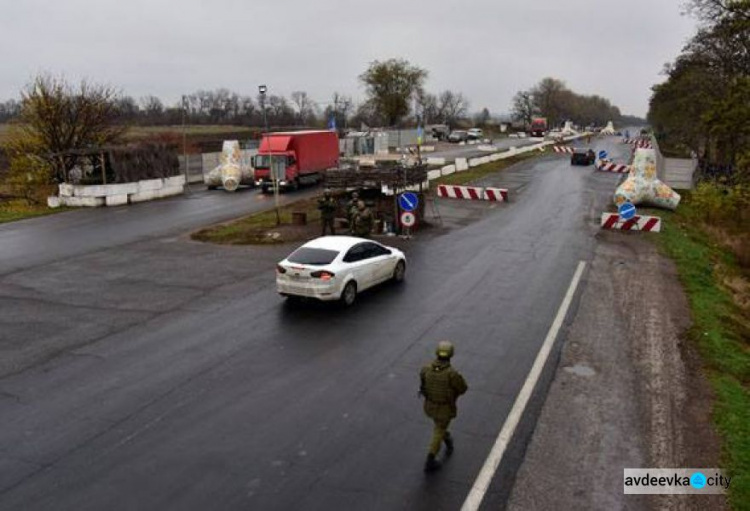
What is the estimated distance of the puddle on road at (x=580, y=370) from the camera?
449 inches

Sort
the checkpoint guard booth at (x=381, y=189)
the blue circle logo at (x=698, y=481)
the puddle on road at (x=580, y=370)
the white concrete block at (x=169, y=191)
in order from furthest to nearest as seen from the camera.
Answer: the white concrete block at (x=169, y=191)
the checkpoint guard booth at (x=381, y=189)
the puddle on road at (x=580, y=370)
the blue circle logo at (x=698, y=481)

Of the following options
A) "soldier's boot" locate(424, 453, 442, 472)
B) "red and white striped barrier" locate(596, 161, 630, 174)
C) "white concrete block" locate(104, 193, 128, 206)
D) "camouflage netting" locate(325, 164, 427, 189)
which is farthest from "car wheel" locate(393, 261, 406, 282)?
"red and white striped barrier" locate(596, 161, 630, 174)

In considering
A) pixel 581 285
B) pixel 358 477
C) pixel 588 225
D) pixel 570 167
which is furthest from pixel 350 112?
pixel 358 477

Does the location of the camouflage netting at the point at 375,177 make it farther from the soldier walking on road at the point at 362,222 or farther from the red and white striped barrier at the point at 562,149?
the red and white striped barrier at the point at 562,149

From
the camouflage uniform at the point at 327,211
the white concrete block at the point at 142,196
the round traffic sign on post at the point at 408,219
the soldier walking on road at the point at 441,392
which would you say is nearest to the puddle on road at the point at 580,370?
the soldier walking on road at the point at 441,392

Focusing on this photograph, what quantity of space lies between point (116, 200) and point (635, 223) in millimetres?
26534

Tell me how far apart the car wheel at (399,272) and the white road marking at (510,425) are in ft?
15.3

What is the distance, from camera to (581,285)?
17.6 metres

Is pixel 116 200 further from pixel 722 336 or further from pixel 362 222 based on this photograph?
pixel 722 336

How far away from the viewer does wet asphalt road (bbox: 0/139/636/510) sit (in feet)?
25.6

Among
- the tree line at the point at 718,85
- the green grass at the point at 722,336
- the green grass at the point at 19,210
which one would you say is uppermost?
the tree line at the point at 718,85

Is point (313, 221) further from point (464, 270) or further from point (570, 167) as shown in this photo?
point (570, 167)

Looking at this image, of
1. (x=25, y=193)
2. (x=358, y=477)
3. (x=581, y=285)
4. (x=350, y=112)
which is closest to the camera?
(x=358, y=477)

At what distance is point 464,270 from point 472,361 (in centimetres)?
764
